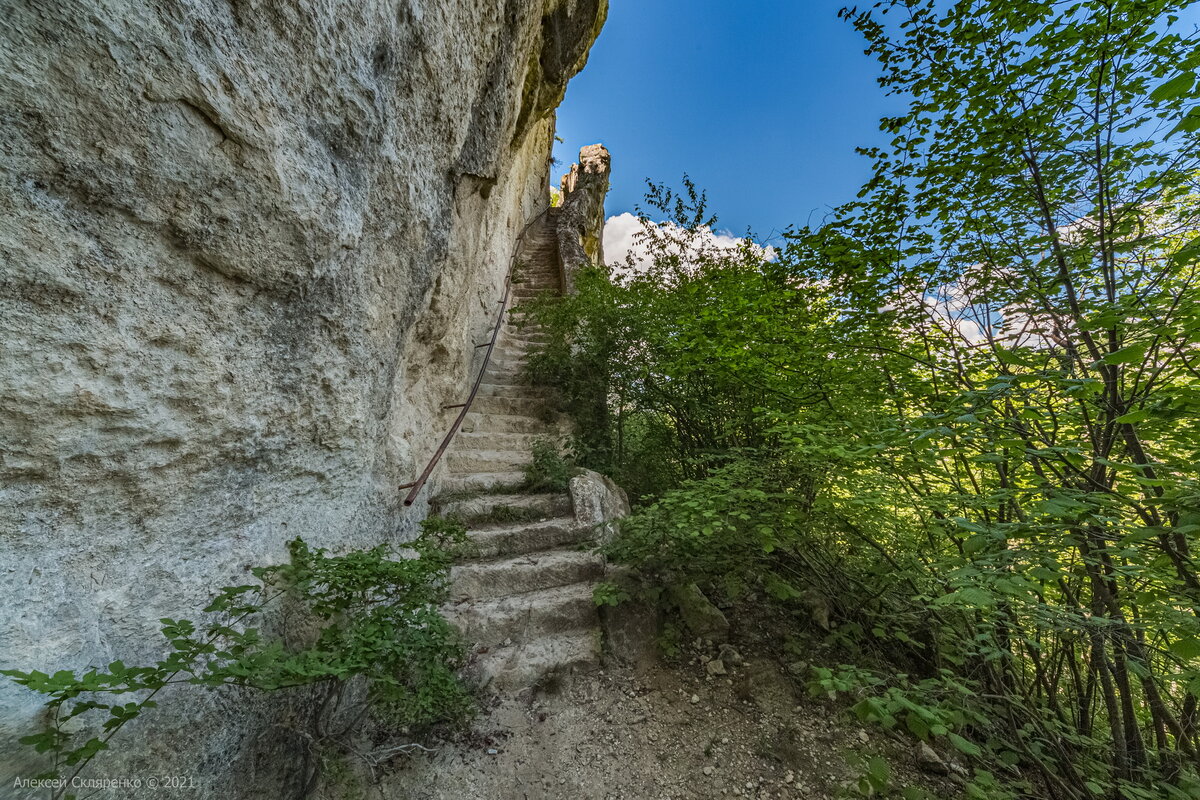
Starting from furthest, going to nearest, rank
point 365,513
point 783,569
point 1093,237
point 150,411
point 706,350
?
point 706,350
point 783,569
point 365,513
point 1093,237
point 150,411

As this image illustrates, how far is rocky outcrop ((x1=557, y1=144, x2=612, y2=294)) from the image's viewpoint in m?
9.26

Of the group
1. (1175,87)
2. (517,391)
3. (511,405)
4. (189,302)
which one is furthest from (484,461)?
(1175,87)

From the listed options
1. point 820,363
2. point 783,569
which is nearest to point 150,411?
point 820,363

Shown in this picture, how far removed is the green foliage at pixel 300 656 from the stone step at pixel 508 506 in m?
1.22

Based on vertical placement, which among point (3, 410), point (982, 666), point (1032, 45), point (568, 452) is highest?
point (1032, 45)

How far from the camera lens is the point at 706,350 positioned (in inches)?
131

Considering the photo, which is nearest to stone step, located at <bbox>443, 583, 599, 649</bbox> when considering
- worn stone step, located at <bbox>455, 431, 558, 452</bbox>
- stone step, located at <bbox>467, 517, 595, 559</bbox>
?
stone step, located at <bbox>467, 517, 595, 559</bbox>

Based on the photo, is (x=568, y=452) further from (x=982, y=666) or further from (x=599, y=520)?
(x=982, y=666)

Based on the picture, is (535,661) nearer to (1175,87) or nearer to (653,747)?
(653,747)

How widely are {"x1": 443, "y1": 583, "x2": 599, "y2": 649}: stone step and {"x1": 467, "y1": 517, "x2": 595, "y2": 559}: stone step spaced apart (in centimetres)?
44

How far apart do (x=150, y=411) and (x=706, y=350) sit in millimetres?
3112

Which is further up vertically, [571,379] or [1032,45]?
[1032,45]

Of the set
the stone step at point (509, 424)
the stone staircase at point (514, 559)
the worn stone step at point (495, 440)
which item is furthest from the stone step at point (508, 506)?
the stone step at point (509, 424)

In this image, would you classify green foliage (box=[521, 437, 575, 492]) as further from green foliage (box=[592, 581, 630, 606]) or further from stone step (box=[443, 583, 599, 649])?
green foliage (box=[592, 581, 630, 606])
